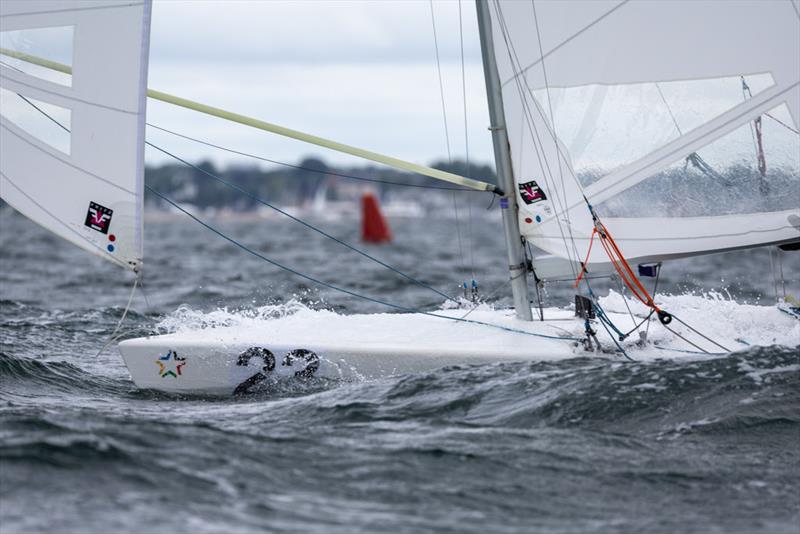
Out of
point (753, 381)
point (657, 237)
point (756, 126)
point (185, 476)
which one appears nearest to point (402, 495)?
point (185, 476)

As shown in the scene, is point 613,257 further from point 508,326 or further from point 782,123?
point 782,123

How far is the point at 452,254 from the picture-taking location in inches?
1008

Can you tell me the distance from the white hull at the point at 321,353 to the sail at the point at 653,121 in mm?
740

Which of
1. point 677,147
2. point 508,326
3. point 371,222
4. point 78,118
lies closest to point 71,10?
point 78,118

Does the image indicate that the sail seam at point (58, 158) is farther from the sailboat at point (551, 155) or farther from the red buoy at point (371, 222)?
the red buoy at point (371, 222)

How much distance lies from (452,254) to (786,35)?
19046mm

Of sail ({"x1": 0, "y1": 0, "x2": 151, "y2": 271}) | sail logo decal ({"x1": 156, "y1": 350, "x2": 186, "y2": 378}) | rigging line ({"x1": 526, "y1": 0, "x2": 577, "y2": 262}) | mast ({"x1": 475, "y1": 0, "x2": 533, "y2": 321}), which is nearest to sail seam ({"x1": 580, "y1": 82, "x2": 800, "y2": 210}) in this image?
rigging line ({"x1": 526, "y1": 0, "x2": 577, "y2": 262})

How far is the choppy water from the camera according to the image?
4422mm

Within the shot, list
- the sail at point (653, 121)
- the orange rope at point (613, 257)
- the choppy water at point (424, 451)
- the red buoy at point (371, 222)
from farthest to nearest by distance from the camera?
the red buoy at point (371, 222) → the orange rope at point (613, 257) → the sail at point (653, 121) → the choppy water at point (424, 451)

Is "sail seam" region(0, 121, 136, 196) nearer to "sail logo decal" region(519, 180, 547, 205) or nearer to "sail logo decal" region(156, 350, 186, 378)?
"sail logo decal" region(156, 350, 186, 378)

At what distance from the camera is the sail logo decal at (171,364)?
23.0 ft

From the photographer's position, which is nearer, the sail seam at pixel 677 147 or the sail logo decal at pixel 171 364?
the sail seam at pixel 677 147

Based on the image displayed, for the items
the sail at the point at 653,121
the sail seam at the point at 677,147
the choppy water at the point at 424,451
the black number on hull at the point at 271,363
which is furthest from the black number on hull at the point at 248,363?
the sail seam at the point at 677,147

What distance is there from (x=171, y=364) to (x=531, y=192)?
2530mm
